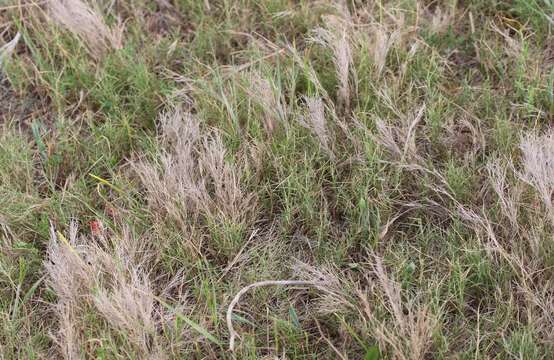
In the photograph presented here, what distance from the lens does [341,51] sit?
2502 millimetres

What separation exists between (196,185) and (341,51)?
712 millimetres

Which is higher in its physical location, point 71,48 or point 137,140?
point 71,48

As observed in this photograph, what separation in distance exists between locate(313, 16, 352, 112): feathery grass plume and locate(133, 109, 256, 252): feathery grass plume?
478mm

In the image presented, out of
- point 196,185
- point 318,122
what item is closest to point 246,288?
point 196,185

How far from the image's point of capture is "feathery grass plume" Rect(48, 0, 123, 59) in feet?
9.09

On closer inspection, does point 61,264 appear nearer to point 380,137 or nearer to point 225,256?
point 225,256

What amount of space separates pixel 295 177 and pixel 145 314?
670mm

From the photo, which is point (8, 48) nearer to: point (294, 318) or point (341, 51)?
point (341, 51)

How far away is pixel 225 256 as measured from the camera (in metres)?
2.25

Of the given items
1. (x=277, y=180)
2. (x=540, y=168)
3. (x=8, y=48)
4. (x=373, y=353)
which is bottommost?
(x=373, y=353)

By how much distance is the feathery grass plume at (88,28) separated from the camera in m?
2.77

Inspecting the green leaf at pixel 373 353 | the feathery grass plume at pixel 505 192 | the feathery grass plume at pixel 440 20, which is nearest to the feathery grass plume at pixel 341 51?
the feathery grass plume at pixel 440 20

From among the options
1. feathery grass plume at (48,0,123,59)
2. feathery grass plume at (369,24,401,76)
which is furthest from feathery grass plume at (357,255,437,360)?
feathery grass plume at (48,0,123,59)

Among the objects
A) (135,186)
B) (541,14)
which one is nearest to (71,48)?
(135,186)
